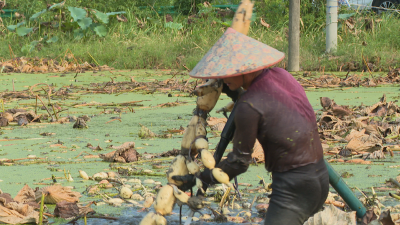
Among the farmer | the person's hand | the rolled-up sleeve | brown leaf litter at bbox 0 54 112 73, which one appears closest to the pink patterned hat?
the farmer

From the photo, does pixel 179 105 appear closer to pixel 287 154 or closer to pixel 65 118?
pixel 65 118

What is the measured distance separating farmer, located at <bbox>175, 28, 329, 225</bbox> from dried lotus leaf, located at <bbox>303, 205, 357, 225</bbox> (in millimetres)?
128

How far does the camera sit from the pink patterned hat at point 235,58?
1.63 meters

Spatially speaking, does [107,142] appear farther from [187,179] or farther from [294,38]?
[294,38]

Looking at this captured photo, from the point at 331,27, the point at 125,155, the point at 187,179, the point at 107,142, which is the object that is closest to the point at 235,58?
the point at 187,179

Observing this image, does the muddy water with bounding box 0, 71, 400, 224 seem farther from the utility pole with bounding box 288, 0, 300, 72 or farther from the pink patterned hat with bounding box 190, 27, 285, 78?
the utility pole with bounding box 288, 0, 300, 72

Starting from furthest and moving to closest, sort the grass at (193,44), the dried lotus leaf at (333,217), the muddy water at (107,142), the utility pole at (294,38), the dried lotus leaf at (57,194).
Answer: the grass at (193,44) < the utility pole at (294,38) < the muddy water at (107,142) < the dried lotus leaf at (57,194) < the dried lotus leaf at (333,217)

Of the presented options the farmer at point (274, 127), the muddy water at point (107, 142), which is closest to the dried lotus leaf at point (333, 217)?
the farmer at point (274, 127)

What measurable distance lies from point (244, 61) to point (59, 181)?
1461 mm

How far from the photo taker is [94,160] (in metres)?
3.16

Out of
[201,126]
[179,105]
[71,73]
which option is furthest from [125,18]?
[201,126]

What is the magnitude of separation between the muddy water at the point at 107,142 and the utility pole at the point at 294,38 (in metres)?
2.28

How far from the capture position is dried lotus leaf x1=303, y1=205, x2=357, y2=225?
1610 mm

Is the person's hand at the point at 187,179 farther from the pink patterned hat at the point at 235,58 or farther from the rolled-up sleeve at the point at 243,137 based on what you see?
the pink patterned hat at the point at 235,58
